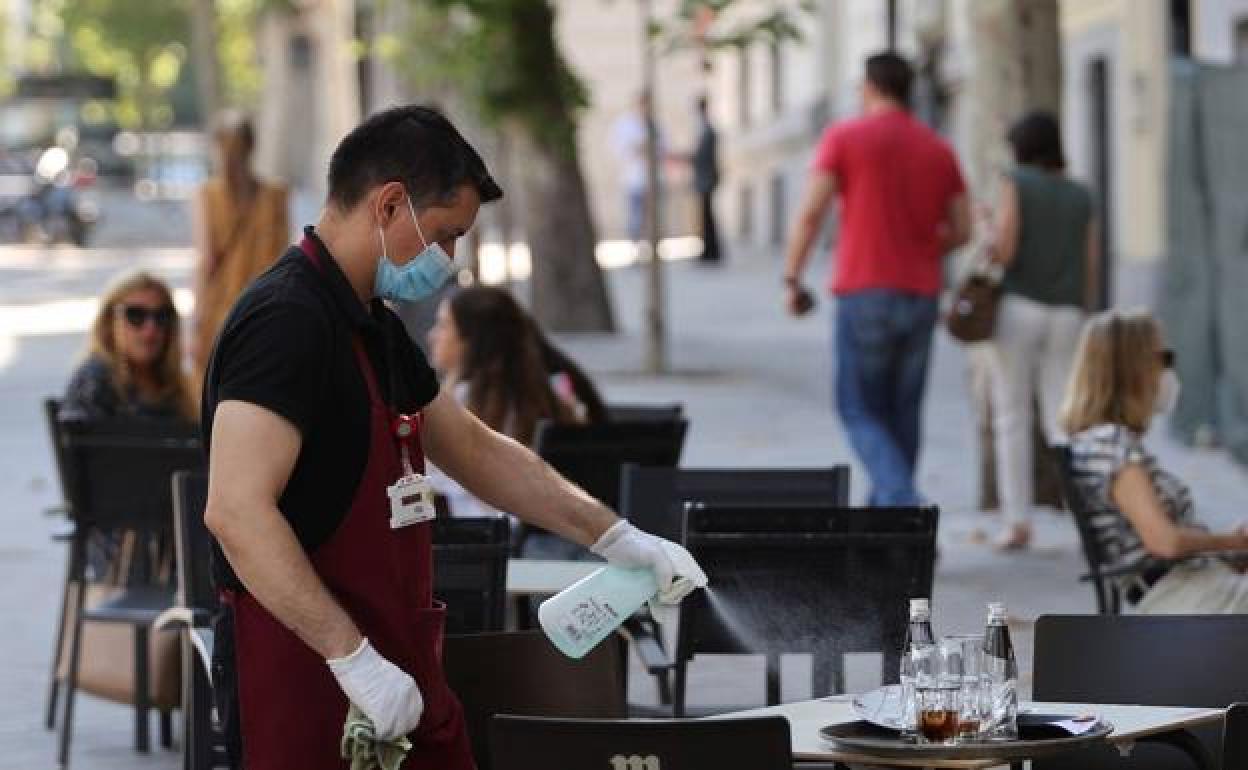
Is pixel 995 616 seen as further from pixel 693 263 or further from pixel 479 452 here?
pixel 693 263

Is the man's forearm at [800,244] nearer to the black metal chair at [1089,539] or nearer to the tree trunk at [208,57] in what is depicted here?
the black metal chair at [1089,539]

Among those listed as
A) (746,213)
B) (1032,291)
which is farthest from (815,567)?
(746,213)

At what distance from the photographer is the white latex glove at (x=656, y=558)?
5.02 m

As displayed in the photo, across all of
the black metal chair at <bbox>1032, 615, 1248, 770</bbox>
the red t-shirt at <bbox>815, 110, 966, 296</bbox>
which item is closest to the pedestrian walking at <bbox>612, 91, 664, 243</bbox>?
the red t-shirt at <bbox>815, 110, 966, 296</bbox>

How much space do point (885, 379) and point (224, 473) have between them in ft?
24.0

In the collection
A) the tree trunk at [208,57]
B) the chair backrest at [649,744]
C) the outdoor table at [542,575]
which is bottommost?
the chair backrest at [649,744]

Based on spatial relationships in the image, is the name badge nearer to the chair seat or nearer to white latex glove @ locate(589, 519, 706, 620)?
white latex glove @ locate(589, 519, 706, 620)

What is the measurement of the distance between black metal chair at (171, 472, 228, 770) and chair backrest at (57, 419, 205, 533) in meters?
0.83

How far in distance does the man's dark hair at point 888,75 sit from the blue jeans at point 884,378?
0.78 metres

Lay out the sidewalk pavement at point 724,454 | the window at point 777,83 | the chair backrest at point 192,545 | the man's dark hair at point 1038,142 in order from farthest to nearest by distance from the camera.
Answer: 1. the window at point 777,83
2. the man's dark hair at point 1038,142
3. the sidewalk pavement at point 724,454
4. the chair backrest at point 192,545

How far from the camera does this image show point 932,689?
506 centimetres

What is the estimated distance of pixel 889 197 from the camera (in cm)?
1155

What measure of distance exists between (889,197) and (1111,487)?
3.30m

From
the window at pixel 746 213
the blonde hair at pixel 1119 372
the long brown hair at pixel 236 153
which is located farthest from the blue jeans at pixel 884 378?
the window at pixel 746 213
